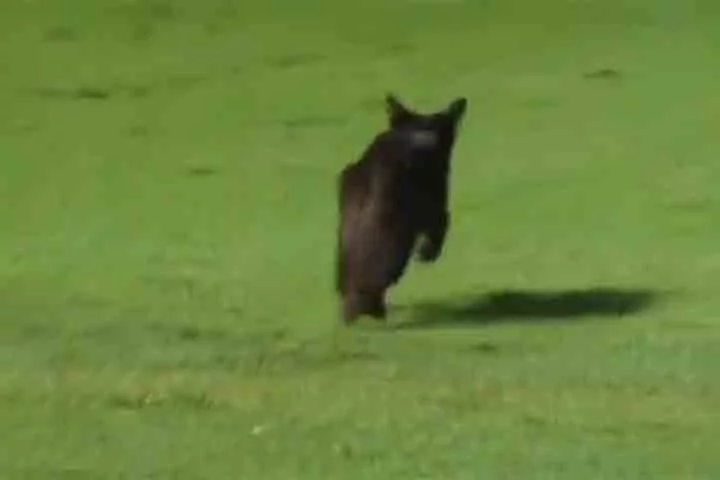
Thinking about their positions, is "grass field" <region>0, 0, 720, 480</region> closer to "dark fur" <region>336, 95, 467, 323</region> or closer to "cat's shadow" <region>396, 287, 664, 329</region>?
"cat's shadow" <region>396, 287, 664, 329</region>

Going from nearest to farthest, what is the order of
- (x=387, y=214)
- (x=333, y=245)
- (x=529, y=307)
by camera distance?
(x=387, y=214), (x=529, y=307), (x=333, y=245)

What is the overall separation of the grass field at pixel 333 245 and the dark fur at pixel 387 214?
0.42 feet

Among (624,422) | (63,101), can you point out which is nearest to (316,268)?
(624,422)

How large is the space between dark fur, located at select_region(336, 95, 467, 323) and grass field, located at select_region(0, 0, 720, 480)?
13cm

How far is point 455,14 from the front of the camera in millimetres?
10086

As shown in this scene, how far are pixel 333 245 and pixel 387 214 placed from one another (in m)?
1.25

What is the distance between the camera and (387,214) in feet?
17.6

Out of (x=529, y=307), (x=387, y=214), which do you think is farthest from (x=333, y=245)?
(x=387, y=214)

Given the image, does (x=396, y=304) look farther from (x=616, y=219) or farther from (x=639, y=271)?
(x=616, y=219)

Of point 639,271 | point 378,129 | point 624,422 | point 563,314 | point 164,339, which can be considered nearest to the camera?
point 624,422

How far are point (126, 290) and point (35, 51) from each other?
3.93 metres

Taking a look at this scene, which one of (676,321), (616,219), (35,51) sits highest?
(676,321)

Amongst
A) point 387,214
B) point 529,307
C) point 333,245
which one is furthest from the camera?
point 333,245

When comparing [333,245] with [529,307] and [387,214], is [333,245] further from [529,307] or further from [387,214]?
[387,214]
